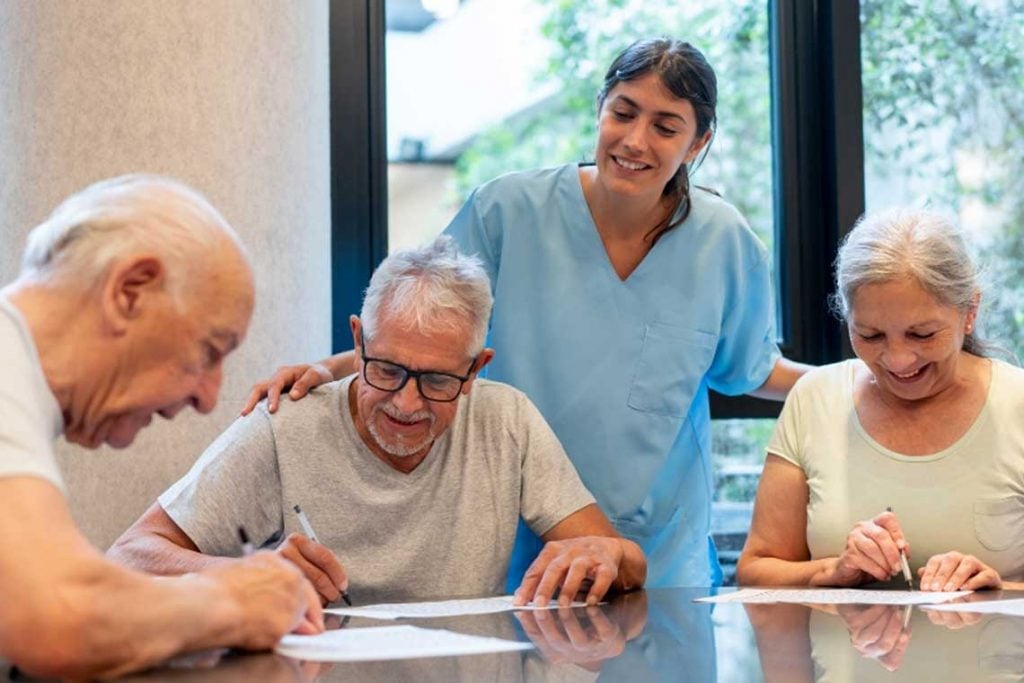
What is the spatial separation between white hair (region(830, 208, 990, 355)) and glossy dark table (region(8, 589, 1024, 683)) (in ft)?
1.81

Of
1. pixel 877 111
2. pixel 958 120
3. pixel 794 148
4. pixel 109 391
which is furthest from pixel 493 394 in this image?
pixel 958 120

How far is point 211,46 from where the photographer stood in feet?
8.22

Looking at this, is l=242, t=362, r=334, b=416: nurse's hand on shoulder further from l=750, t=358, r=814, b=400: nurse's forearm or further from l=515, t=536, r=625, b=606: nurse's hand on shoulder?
l=750, t=358, r=814, b=400: nurse's forearm

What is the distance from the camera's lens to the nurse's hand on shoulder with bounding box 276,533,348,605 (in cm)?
178

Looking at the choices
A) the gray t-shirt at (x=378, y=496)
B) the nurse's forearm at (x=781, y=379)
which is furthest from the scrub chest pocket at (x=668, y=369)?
the gray t-shirt at (x=378, y=496)

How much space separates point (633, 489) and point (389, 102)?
117cm

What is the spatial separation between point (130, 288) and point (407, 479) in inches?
35.1

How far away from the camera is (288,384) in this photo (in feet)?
7.00

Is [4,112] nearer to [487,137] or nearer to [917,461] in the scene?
[487,137]

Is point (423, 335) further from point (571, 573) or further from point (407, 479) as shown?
point (571, 573)

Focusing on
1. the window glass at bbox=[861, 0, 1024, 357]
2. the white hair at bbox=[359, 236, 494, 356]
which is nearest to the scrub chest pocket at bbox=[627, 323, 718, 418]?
the white hair at bbox=[359, 236, 494, 356]

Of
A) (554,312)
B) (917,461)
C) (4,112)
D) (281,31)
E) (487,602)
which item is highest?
(281,31)

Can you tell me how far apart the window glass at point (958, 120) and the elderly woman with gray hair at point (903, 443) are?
1.19 m

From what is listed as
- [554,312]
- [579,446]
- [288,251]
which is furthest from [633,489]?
[288,251]
